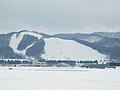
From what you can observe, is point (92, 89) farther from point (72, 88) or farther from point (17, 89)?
point (17, 89)

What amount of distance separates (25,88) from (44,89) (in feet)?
5.23

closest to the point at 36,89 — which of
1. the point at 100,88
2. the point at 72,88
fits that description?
the point at 72,88

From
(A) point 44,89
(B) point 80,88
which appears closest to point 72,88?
(B) point 80,88

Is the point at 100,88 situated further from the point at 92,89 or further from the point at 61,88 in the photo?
the point at 61,88

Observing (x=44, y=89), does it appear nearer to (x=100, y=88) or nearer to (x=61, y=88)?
(x=61, y=88)

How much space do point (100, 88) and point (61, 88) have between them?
3174mm

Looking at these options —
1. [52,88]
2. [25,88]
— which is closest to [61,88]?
[52,88]

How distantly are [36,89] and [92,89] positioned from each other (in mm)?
4434

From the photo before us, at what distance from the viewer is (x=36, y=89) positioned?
30.2 m

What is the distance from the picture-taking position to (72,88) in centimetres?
3150

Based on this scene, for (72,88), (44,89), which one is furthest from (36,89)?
(72,88)

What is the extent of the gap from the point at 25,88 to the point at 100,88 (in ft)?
19.9

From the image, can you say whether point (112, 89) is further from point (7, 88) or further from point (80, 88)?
point (7, 88)

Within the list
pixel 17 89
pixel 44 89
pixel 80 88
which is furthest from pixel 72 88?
pixel 17 89
